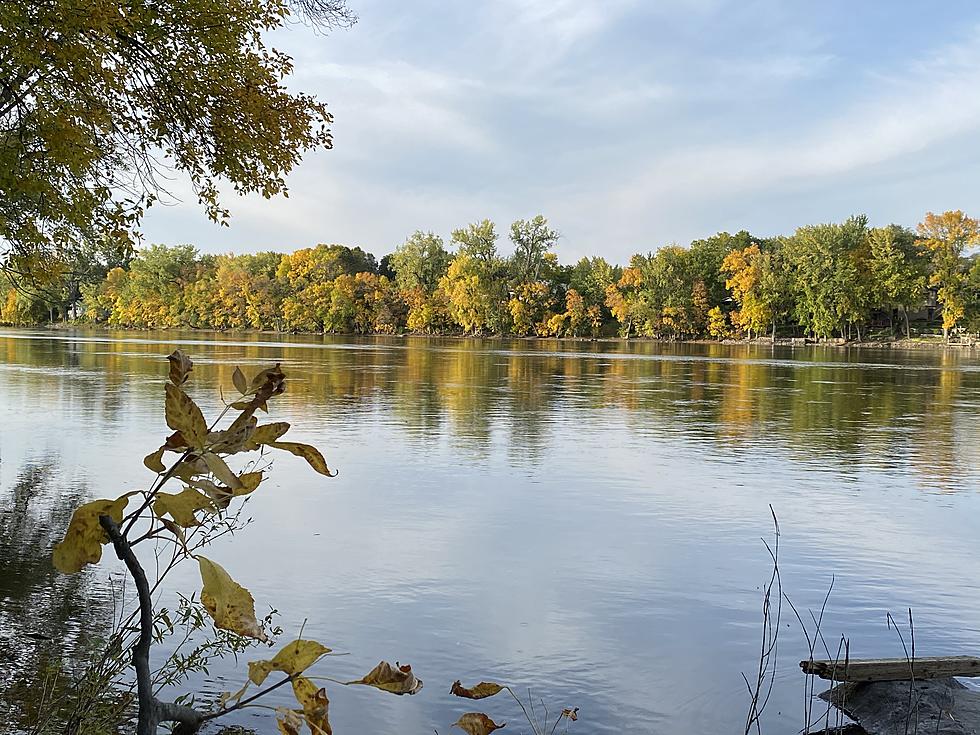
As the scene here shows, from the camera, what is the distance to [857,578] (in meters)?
8.20

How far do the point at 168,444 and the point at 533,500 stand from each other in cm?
1016

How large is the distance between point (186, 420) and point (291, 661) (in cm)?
40

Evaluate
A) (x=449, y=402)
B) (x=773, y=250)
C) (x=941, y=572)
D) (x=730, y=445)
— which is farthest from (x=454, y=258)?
(x=941, y=572)

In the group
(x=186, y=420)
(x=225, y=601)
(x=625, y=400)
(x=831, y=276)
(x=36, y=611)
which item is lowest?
(x=36, y=611)

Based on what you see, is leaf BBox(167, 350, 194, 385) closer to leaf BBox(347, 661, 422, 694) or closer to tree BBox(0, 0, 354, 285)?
leaf BBox(347, 661, 422, 694)

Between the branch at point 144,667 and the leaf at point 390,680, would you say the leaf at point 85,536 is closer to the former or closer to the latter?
the branch at point 144,667

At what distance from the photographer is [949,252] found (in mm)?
79750

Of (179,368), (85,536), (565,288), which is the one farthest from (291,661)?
(565,288)

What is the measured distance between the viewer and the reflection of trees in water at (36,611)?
5.18 m

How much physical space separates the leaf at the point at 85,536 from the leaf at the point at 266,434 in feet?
0.64

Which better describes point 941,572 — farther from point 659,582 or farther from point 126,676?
point 126,676

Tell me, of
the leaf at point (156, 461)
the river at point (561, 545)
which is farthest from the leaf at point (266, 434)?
the river at point (561, 545)

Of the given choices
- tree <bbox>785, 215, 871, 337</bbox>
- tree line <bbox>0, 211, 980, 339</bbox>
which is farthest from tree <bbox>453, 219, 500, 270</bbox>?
tree <bbox>785, 215, 871, 337</bbox>

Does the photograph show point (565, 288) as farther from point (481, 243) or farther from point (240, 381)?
point (240, 381)
